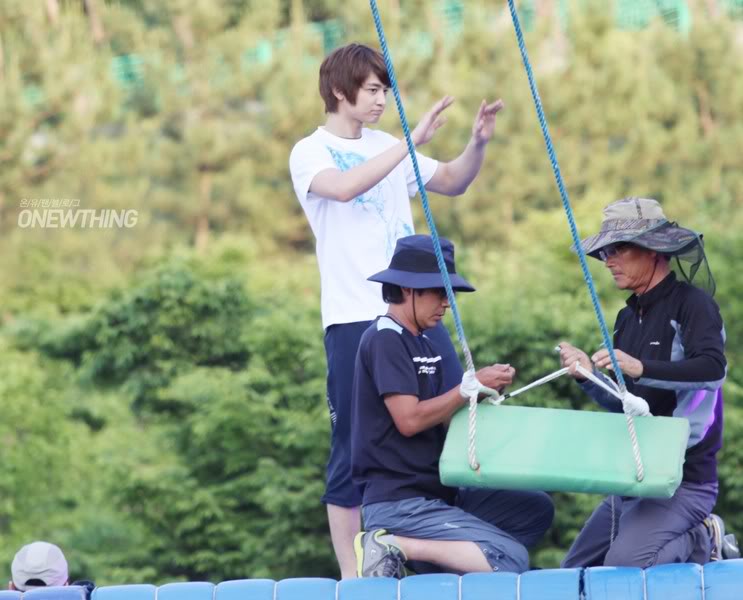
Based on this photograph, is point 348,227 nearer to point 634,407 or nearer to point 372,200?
point 372,200

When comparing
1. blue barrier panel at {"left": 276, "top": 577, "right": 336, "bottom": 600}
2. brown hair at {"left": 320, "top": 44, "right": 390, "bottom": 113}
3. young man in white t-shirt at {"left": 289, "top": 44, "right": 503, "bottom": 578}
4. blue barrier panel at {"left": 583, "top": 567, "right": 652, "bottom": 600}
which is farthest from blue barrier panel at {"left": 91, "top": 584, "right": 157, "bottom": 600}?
brown hair at {"left": 320, "top": 44, "right": 390, "bottom": 113}

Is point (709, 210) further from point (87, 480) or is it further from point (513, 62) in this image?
point (87, 480)

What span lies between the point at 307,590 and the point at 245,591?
172 mm

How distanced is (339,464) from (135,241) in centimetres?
1448

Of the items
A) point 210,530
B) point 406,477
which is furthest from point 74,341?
point 406,477

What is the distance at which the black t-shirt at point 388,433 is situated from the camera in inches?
183

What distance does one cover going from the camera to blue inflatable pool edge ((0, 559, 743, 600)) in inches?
165

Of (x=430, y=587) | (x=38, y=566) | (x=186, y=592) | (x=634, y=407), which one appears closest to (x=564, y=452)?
(x=634, y=407)

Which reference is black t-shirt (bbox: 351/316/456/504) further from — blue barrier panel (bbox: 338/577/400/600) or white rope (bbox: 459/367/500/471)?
blue barrier panel (bbox: 338/577/400/600)

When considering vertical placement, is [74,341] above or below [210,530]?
above

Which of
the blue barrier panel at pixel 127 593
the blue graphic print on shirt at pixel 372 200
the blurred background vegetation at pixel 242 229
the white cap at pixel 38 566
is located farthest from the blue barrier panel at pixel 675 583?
the blurred background vegetation at pixel 242 229

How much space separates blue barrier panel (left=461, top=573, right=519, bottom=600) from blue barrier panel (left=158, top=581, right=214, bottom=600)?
0.71 meters

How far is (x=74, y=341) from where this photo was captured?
13391mm

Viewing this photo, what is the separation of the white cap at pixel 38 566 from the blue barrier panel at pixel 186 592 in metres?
0.84
